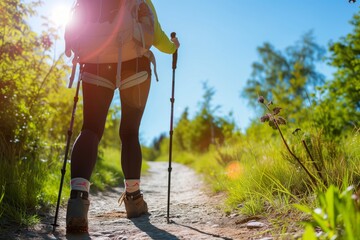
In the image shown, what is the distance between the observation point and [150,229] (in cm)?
276

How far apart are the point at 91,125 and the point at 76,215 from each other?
28.1 inches

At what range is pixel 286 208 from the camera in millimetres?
2654

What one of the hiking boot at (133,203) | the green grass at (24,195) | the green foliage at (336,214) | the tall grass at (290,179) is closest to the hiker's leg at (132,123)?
the hiking boot at (133,203)

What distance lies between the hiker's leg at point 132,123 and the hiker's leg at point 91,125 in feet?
0.73

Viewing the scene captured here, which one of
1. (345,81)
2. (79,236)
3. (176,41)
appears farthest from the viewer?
(345,81)

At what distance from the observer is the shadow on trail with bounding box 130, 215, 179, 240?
2.51m

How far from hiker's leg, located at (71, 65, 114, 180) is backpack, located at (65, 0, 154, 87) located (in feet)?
0.75

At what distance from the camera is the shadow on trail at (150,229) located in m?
2.51

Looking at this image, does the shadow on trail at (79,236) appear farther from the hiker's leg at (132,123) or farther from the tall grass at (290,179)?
the tall grass at (290,179)

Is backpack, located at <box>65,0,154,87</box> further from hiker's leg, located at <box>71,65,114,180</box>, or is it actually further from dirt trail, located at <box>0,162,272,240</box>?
dirt trail, located at <box>0,162,272,240</box>

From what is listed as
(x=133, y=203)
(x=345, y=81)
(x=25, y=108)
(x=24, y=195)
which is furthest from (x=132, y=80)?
(x=345, y=81)

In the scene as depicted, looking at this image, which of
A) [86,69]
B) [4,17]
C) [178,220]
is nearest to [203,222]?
[178,220]

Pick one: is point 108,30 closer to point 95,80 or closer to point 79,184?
point 95,80

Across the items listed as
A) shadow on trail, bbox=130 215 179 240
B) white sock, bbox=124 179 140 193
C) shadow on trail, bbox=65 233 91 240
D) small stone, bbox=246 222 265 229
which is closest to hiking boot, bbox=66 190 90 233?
shadow on trail, bbox=65 233 91 240
